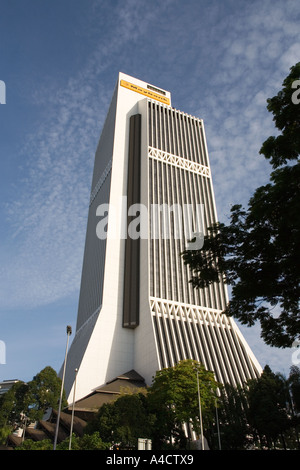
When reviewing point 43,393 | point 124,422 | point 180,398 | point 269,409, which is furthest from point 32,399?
point 269,409

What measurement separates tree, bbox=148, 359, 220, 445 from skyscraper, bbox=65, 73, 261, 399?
14.8 m

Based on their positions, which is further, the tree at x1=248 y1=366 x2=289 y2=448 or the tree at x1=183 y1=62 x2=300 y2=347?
the tree at x1=248 y1=366 x2=289 y2=448

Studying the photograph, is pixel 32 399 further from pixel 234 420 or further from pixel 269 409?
pixel 269 409

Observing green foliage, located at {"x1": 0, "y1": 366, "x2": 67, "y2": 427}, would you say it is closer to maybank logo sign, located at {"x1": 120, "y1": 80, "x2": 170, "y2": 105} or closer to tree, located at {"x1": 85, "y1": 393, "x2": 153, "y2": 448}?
tree, located at {"x1": 85, "y1": 393, "x2": 153, "y2": 448}

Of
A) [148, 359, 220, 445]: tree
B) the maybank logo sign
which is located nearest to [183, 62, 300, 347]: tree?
[148, 359, 220, 445]: tree

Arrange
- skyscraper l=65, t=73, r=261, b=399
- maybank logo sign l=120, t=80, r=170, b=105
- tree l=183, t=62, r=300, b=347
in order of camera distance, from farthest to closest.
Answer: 1. maybank logo sign l=120, t=80, r=170, b=105
2. skyscraper l=65, t=73, r=261, b=399
3. tree l=183, t=62, r=300, b=347

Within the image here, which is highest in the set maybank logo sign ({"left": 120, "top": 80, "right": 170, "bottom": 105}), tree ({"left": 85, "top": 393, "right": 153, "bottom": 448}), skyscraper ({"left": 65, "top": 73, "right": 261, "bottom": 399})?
maybank logo sign ({"left": 120, "top": 80, "right": 170, "bottom": 105})

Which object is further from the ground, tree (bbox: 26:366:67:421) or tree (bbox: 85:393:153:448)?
tree (bbox: 26:366:67:421)

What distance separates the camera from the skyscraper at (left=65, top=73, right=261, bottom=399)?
5866cm

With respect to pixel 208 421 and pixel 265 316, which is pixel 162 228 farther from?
pixel 265 316

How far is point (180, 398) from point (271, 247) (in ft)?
85.3

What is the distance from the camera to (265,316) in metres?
18.0

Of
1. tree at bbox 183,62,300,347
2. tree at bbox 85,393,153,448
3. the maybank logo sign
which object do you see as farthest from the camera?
the maybank logo sign

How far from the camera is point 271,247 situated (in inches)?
636
